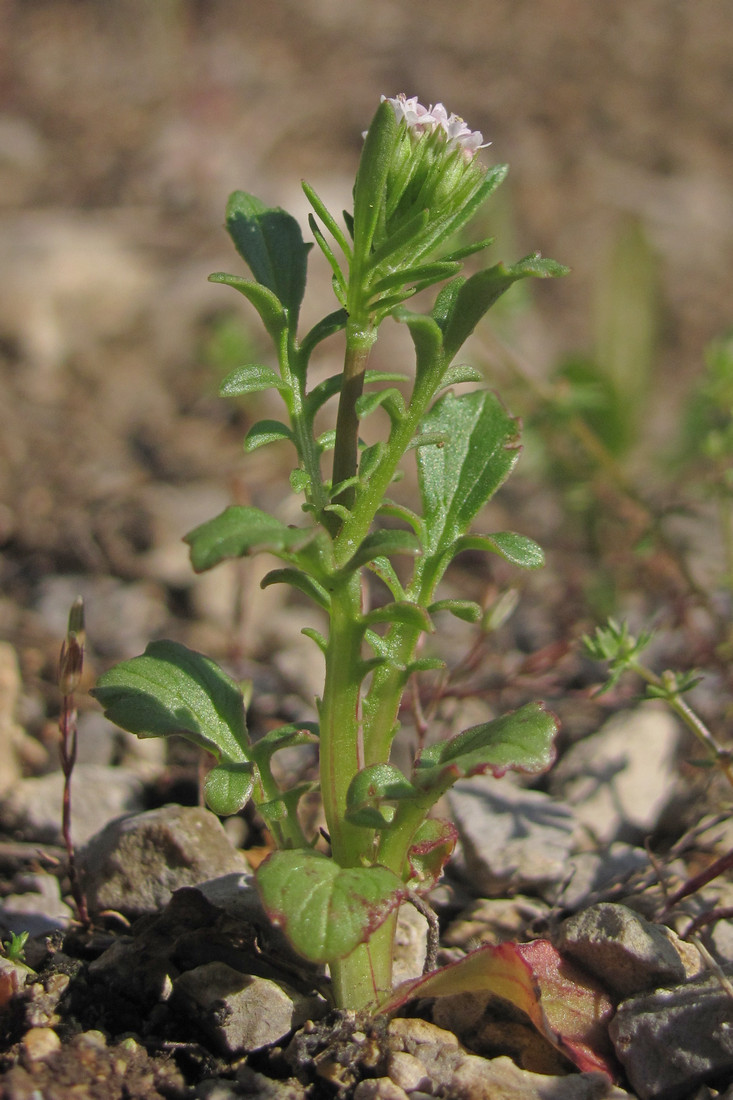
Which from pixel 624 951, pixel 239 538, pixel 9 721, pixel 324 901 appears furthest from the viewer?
pixel 9 721

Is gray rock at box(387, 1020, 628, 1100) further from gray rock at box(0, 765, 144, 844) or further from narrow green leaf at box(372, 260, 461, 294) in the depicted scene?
narrow green leaf at box(372, 260, 461, 294)

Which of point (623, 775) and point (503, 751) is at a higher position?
point (503, 751)

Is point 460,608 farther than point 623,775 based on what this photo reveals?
No

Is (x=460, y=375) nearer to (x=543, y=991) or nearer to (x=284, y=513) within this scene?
(x=543, y=991)

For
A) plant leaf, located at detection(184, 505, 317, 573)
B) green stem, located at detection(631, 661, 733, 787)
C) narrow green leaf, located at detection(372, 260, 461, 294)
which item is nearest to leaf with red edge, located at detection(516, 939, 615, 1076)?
green stem, located at detection(631, 661, 733, 787)

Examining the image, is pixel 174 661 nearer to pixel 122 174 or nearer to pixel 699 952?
pixel 699 952

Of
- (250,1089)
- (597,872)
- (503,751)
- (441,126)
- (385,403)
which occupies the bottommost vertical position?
(250,1089)

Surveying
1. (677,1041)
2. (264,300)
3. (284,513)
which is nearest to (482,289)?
(264,300)
